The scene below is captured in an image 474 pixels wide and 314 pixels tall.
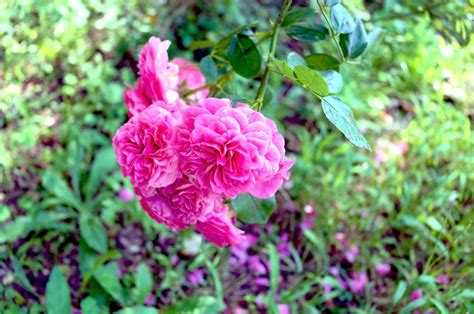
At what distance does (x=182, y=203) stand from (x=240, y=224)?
881mm

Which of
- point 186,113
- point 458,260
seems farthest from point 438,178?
point 186,113

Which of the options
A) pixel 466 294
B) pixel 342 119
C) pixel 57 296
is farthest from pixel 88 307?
pixel 466 294

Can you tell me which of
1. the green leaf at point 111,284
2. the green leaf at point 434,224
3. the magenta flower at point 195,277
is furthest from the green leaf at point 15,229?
the green leaf at point 434,224

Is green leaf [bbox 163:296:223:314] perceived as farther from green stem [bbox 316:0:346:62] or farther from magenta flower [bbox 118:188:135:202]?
green stem [bbox 316:0:346:62]

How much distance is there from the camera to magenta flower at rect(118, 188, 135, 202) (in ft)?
6.13

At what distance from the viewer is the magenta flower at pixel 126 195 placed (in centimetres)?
187

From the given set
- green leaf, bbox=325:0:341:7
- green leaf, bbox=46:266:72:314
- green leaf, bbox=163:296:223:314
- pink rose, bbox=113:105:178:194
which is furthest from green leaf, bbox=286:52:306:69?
green leaf, bbox=46:266:72:314

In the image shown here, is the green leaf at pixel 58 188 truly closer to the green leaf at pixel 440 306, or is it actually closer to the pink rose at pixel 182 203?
the pink rose at pixel 182 203

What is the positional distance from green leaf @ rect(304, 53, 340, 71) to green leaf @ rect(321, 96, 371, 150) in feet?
0.66

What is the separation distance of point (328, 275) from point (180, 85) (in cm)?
92

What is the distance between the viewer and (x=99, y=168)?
1.88 meters

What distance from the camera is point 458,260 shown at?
1809 mm

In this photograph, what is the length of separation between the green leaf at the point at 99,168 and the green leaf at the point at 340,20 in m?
1.05

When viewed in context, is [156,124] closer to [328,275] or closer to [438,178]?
[328,275]
